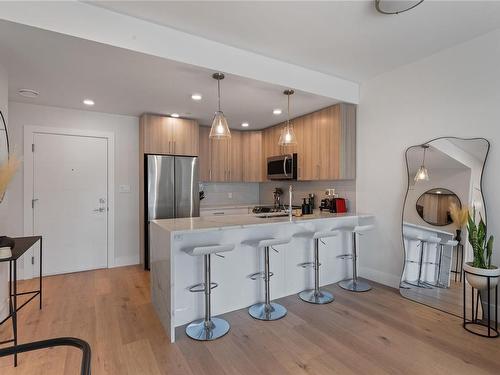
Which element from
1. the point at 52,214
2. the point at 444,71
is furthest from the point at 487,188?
the point at 52,214

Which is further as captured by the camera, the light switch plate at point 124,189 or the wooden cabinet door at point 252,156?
the wooden cabinet door at point 252,156

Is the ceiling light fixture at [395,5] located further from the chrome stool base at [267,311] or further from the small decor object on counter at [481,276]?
the chrome stool base at [267,311]

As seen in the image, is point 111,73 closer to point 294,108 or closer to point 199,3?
point 199,3

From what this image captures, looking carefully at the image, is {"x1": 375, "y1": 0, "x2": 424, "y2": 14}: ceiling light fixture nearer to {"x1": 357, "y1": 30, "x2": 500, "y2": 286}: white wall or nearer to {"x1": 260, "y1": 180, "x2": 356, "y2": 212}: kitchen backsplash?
{"x1": 357, "y1": 30, "x2": 500, "y2": 286}: white wall

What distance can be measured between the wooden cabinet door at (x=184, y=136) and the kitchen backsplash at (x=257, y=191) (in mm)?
1122

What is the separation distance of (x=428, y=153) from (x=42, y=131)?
502 centimetres

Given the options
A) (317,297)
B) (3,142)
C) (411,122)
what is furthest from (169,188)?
(411,122)

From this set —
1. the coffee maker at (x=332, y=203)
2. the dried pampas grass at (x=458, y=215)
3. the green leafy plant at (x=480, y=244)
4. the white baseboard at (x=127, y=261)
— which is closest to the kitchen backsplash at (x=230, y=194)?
the white baseboard at (x=127, y=261)

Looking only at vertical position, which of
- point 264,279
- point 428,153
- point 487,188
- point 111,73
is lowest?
point 264,279

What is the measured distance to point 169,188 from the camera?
4.29 metres

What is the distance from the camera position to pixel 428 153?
119 inches

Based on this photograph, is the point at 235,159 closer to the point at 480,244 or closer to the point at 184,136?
the point at 184,136

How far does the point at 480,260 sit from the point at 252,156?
3952 millimetres

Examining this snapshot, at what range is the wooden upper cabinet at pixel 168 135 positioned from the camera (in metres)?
4.24
